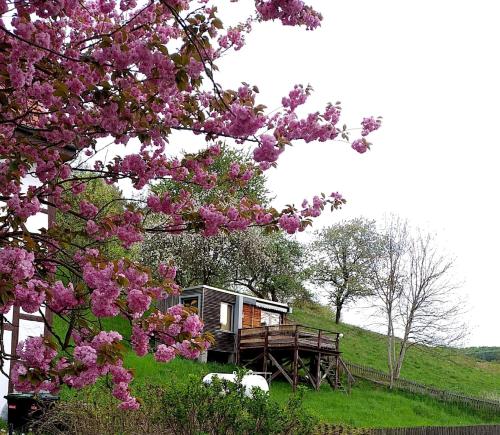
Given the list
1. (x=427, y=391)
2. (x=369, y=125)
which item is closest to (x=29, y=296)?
(x=369, y=125)

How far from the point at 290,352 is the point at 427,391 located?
6640 millimetres

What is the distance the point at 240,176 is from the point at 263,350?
17.7 m

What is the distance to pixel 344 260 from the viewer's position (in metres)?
41.5

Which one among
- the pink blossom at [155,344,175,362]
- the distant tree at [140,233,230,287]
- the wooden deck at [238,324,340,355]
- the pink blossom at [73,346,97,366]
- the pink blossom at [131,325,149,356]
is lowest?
the pink blossom at [73,346,97,366]

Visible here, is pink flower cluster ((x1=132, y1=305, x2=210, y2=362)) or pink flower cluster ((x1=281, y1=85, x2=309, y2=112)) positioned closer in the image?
pink flower cluster ((x1=132, y1=305, x2=210, y2=362))

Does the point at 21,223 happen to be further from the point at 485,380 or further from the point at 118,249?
the point at 485,380

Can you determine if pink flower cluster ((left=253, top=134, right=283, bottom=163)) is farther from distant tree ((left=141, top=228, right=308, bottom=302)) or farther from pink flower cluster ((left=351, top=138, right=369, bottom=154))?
distant tree ((left=141, top=228, right=308, bottom=302))

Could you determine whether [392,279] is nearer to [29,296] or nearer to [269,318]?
[269,318]

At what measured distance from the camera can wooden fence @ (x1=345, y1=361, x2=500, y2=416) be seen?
24.6 m

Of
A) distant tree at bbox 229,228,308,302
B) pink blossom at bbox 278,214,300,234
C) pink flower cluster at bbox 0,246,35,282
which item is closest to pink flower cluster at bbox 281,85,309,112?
pink blossom at bbox 278,214,300,234

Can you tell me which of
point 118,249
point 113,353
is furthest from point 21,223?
point 118,249

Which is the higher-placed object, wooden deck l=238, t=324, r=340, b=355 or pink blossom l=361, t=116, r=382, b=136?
pink blossom l=361, t=116, r=382, b=136

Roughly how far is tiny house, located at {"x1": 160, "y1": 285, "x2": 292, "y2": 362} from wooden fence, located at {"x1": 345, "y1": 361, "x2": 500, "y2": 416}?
4992mm

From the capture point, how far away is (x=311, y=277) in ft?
131
